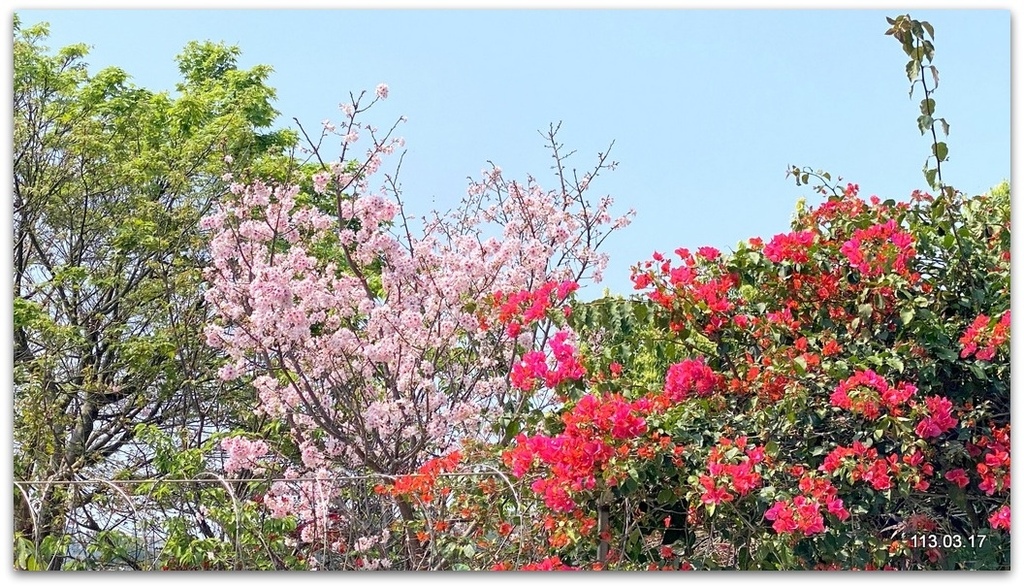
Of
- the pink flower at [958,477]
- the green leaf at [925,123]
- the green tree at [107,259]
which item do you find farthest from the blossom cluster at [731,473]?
the green tree at [107,259]

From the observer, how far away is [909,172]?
3918 mm

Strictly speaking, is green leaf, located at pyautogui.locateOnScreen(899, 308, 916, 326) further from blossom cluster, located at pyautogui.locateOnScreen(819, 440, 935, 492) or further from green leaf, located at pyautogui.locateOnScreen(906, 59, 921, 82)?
green leaf, located at pyautogui.locateOnScreen(906, 59, 921, 82)

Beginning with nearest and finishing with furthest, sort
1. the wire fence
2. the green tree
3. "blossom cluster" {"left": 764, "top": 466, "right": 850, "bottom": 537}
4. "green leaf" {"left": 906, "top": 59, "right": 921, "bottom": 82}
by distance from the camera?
"blossom cluster" {"left": 764, "top": 466, "right": 850, "bottom": 537}
"green leaf" {"left": 906, "top": 59, "right": 921, "bottom": 82}
the wire fence
the green tree

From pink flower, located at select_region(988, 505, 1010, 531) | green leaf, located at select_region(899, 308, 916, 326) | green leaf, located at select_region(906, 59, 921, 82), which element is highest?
green leaf, located at select_region(906, 59, 921, 82)

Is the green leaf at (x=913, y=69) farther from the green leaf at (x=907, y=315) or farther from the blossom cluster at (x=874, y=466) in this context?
the blossom cluster at (x=874, y=466)

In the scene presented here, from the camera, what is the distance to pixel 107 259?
21.1 ft

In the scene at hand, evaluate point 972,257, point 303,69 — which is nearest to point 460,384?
point 303,69

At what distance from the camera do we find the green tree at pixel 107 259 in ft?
18.9

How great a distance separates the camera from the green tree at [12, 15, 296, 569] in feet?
18.9

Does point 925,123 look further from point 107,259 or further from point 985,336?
point 107,259

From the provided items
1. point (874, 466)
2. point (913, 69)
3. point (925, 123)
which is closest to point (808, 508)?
point (874, 466)

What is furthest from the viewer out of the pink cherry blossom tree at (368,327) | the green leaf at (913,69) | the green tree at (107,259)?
the green tree at (107,259)

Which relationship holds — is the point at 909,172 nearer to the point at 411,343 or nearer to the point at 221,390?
the point at 411,343

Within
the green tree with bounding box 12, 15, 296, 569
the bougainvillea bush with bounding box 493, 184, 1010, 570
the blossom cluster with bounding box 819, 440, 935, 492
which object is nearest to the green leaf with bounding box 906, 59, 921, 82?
the bougainvillea bush with bounding box 493, 184, 1010, 570
